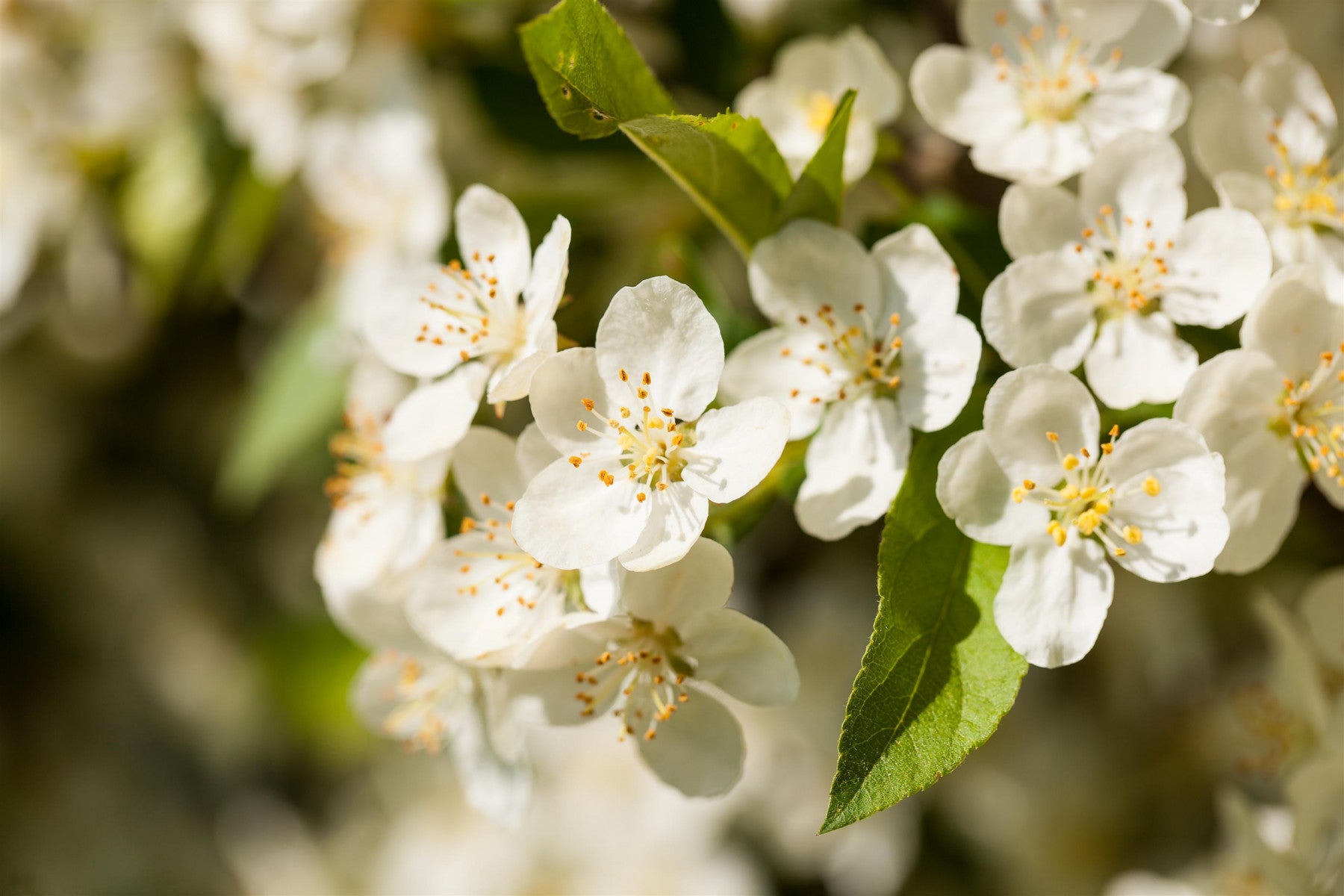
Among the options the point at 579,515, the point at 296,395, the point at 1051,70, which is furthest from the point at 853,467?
the point at 296,395

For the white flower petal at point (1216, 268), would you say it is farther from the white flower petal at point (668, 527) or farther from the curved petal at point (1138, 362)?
the white flower petal at point (668, 527)

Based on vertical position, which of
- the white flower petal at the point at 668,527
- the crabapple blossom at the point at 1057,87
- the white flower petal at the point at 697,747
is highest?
the crabapple blossom at the point at 1057,87

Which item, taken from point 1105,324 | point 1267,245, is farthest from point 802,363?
point 1267,245

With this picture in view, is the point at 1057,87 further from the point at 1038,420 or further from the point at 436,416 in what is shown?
the point at 436,416

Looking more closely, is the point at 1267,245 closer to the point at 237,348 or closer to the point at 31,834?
the point at 237,348

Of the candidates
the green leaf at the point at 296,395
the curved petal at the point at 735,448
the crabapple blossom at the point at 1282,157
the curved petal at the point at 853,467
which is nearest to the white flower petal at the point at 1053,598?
the curved petal at the point at 853,467

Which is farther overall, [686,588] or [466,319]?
[466,319]
